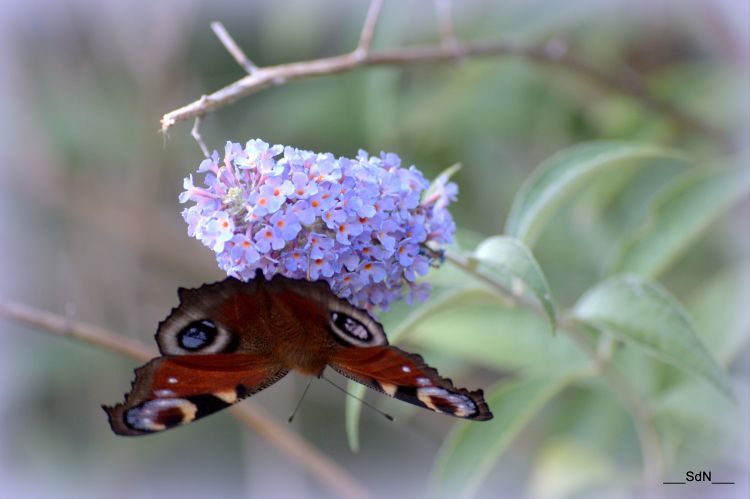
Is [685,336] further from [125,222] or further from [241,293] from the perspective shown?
[125,222]

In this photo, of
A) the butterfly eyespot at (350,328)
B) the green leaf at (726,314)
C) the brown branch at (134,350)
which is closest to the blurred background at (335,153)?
the green leaf at (726,314)

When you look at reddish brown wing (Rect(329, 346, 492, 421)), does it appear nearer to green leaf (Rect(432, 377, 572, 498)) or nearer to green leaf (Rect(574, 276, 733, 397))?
green leaf (Rect(574, 276, 733, 397))

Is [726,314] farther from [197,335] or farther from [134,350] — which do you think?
[134,350]

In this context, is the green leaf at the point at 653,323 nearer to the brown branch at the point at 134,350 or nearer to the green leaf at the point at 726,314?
the green leaf at the point at 726,314

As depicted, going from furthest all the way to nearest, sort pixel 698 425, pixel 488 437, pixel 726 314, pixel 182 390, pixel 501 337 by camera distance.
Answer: pixel 501 337 → pixel 726 314 → pixel 698 425 → pixel 488 437 → pixel 182 390

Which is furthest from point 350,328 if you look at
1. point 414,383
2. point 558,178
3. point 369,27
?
point 369,27

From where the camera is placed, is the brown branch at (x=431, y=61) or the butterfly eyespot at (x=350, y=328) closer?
the butterfly eyespot at (x=350, y=328)
